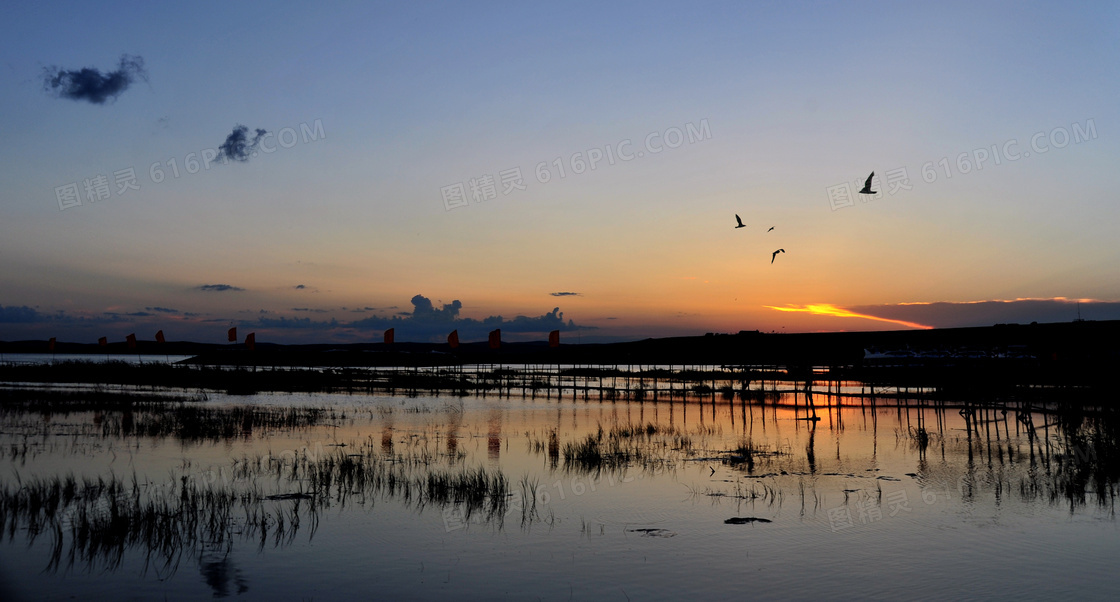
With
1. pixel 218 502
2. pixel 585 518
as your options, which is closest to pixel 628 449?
pixel 585 518

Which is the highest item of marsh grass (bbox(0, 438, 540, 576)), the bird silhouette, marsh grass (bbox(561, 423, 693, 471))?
the bird silhouette

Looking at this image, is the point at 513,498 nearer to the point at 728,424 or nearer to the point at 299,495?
the point at 299,495

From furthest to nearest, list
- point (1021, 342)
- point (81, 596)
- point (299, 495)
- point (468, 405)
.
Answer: point (468, 405) → point (1021, 342) → point (299, 495) → point (81, 596)

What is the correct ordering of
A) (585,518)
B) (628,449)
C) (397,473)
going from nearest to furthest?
1. (585,518)
2. (397,473)
3. (628,449)

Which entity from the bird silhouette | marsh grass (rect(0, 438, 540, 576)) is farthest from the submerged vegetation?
the bird silhouette

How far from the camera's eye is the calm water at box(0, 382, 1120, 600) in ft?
33.3

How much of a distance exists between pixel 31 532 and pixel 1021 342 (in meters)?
39.0

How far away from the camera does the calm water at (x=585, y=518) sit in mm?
10156

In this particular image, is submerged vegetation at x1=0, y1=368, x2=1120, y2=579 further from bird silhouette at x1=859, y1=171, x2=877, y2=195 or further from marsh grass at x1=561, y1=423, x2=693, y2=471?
bird silhouette at x1=859, y1=171, x2=877, y2=195

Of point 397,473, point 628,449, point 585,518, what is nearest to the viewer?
point 585,518

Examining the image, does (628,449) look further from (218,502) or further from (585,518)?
(218,502)

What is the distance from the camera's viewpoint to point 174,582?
32.1 ft

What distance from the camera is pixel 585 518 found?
13.8 m

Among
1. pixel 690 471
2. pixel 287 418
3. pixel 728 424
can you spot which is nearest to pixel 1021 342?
pixel 728 424
